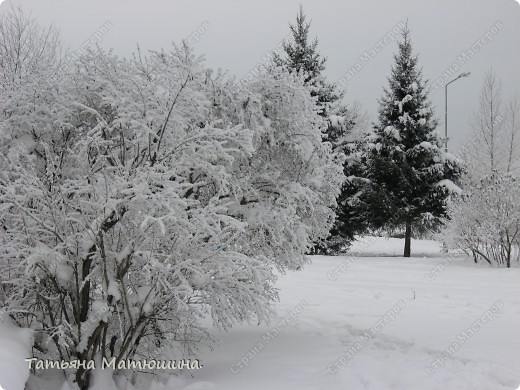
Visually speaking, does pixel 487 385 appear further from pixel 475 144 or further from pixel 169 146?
pixel 475 144

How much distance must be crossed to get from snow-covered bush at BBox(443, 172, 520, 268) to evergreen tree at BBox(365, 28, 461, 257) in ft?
11.6

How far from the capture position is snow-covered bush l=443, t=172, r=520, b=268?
44.7 feet

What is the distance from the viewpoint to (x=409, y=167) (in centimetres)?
1867

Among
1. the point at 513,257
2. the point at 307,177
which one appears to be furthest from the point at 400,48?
the point at 307,177

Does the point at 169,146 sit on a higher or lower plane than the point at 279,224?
higher

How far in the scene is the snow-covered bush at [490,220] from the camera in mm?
13609

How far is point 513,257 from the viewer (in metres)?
14.7

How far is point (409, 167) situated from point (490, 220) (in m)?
5.15

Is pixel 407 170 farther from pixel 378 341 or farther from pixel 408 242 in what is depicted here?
pixel 378 341

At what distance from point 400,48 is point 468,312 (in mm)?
14360

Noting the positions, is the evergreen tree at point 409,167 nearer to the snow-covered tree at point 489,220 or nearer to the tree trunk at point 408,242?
the tree trunk at point 408,242

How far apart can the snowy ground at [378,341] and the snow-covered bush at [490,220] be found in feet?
6.26

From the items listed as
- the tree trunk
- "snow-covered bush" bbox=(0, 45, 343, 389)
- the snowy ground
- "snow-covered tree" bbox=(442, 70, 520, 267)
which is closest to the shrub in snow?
the tree trunk

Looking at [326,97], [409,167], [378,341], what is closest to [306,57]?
[326,97]
